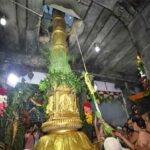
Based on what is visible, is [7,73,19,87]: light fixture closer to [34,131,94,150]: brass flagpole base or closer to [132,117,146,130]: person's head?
[34,131,94,150]: brass flagpole base

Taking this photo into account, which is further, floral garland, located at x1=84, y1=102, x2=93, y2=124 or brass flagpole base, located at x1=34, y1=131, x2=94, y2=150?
floral garland, located at x1=84, y1=102, x2=93, y2=124

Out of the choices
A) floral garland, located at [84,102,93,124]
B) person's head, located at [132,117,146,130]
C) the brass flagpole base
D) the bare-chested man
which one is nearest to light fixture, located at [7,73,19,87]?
floral garland, located at [84,102,93,124]

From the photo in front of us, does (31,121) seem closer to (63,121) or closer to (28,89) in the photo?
(28,89)

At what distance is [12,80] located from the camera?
24.4 feet

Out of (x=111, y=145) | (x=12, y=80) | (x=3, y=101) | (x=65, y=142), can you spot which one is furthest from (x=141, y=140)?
(x=12, y=80)

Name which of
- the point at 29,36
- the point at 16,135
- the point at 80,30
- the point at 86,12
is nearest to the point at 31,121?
the point at 16,135

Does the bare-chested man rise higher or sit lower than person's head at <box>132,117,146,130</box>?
lower

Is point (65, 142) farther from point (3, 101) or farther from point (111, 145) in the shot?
point (3, 101)

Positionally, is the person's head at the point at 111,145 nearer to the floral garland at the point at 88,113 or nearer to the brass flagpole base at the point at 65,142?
the brass flagpole base at the point at 65,142

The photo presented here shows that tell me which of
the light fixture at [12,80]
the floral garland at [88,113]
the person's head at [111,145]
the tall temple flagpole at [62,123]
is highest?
the light fixture at [12,80]

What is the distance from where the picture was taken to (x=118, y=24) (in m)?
6.28

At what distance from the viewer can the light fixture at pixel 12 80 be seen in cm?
732

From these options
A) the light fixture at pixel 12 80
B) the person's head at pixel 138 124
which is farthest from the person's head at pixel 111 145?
the light fixture at pixel 12 80

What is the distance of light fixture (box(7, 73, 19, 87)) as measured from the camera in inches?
288
